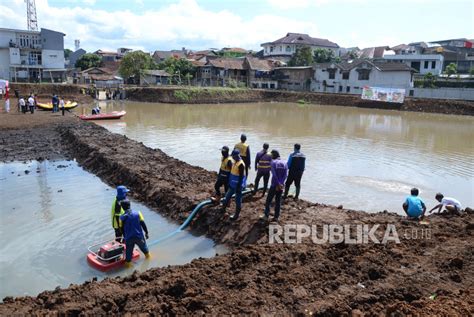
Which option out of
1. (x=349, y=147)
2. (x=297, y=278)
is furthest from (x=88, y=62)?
(x=297, y=278)

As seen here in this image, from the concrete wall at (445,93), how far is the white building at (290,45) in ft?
155

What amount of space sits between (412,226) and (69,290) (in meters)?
7.68

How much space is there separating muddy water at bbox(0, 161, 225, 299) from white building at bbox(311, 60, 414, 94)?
5527 cm

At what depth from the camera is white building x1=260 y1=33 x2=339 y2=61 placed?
10200 centimetres

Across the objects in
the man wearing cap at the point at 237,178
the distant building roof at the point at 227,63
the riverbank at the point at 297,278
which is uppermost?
the distant building roof at the point at 227,63

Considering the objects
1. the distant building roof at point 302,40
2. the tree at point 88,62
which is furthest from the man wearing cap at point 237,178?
the distant building roof at point 302,40

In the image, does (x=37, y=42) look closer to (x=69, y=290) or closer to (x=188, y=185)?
(x=188, y=185)

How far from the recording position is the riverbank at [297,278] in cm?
611

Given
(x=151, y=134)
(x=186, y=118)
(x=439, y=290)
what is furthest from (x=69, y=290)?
(x=186, y=118)

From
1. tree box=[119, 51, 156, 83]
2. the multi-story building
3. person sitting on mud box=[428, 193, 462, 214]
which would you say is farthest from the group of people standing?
tree box=[119, 51, 156, 83]

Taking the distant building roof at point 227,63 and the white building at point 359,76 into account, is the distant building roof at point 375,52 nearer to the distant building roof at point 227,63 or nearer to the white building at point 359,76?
the white building at point 359,76

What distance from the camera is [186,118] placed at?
129 feet

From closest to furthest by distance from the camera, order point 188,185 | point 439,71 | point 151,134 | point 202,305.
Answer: point 202,305 < point 188,185 < point 151,134 < point 439,71

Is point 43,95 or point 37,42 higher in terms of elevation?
point 37,42
